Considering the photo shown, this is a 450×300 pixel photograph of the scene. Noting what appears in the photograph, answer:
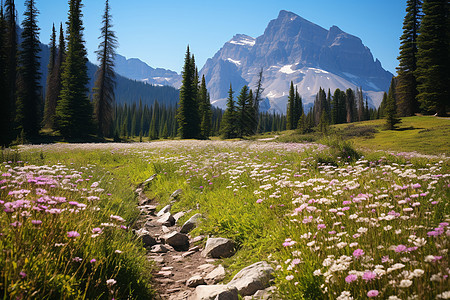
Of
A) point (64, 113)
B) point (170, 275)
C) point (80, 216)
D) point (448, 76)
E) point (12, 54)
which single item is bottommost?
point (170, 275)

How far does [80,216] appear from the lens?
3.23m

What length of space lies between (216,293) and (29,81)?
4119 centimetres

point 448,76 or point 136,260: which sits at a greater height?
point 448,76

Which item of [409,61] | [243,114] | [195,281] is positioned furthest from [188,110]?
[195,281]

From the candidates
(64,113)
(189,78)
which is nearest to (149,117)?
(189,78)

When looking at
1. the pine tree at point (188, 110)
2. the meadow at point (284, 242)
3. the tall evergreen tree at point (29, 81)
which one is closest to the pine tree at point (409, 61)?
the pine tree at point (188, 110)

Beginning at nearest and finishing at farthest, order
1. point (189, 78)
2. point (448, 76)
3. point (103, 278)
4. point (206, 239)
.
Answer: point (103, 278) → point (206, 239) → point (448, 76) → point (189, 78)

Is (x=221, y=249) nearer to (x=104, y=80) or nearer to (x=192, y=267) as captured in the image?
(x=192, y=267)

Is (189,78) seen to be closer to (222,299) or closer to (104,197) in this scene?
(104,197)

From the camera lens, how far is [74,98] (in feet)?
111

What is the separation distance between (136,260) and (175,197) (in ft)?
13.7

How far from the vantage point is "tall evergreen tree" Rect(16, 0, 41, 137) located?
31406 mm

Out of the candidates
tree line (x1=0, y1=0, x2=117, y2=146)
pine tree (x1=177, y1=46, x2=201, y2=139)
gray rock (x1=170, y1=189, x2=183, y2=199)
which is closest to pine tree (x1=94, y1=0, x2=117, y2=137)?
tree line (x1=0, y1=0, x2=117, y2=146)

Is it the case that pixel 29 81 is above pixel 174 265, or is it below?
above
